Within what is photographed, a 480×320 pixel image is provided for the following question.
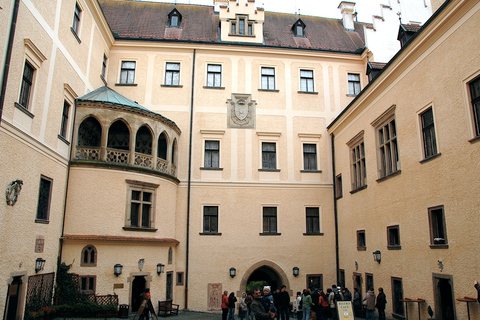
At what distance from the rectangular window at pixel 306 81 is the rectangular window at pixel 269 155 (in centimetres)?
377

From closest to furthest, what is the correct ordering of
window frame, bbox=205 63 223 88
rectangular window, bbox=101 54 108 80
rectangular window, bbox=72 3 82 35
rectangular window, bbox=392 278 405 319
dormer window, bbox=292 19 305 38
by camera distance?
rectangular window, bbox=392 278 405 319 → rectangular window, bbox=72 3 82 35 → rectangular window, bbox=101 54 108 80 → window frame, bbox=205 63 223 88 → dormer window, bbox=292 19 305 38

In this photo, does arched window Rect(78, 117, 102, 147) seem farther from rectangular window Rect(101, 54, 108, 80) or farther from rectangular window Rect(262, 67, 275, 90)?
rectangular window Rect(262, 67, 275, 90)

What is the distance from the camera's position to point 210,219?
826 inches

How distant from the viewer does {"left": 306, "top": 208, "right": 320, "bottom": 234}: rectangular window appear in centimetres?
2145

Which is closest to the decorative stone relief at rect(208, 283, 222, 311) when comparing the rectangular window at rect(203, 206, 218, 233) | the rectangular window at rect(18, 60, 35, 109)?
the rectangular window at rect(203, 206, 218, 233)

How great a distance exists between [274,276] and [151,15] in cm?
1735

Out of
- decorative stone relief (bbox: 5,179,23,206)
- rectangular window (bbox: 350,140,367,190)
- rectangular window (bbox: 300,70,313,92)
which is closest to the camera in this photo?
decorative stone relief (bbox: 5,179,23,206)

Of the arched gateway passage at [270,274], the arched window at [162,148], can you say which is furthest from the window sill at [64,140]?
the arched gateway passage at [270,274]

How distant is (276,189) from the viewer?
70.9ft

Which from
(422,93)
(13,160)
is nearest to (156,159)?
(13,160)

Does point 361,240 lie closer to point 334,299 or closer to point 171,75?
point 334,299

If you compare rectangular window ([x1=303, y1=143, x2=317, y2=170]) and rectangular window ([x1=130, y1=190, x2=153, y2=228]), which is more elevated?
rectangular window ([x1=303, y1=143, x2=317, y2=170])

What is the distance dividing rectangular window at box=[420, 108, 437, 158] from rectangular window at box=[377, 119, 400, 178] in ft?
6.12

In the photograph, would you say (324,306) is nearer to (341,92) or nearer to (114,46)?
(341,92)
